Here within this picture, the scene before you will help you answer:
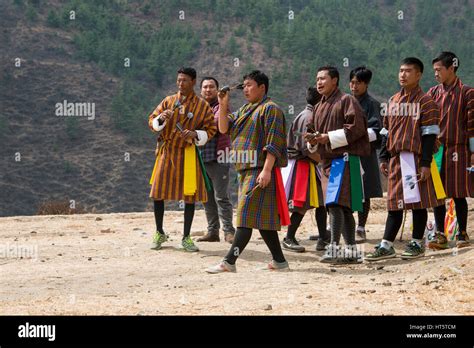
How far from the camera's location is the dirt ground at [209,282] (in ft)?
16.9

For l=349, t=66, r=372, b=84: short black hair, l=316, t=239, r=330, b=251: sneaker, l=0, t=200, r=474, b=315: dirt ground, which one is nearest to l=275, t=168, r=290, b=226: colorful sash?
l=0, t=200, r=474, b=315: dirt ground

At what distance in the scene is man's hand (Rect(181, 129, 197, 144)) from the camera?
7938mm

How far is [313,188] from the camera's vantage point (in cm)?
816

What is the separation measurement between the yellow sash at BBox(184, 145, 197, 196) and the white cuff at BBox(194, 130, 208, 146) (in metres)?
0.10

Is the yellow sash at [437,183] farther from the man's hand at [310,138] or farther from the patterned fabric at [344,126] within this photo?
the man's hand at [310,138]

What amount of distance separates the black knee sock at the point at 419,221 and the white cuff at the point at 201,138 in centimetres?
218

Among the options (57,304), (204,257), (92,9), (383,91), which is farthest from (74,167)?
(57,304)

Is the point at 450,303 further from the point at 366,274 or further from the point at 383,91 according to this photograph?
the point at 383,91

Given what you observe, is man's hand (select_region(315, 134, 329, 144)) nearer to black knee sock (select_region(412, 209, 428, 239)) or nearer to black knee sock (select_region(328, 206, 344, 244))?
black knee sock (select_region(328, 206, 344, 244))

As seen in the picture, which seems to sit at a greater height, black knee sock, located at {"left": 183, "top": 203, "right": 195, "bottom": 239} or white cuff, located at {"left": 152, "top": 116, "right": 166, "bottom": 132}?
white cuff, located at {"left": 152, "top": 116, "right": 166, "bottom": 132}

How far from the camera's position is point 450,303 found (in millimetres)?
5133

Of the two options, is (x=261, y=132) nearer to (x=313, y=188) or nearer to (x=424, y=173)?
(x=424, y=173)

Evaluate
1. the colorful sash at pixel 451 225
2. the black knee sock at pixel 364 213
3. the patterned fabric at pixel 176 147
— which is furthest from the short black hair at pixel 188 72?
the colorful sash at pixel 451 225

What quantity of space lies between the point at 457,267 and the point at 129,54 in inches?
1164
